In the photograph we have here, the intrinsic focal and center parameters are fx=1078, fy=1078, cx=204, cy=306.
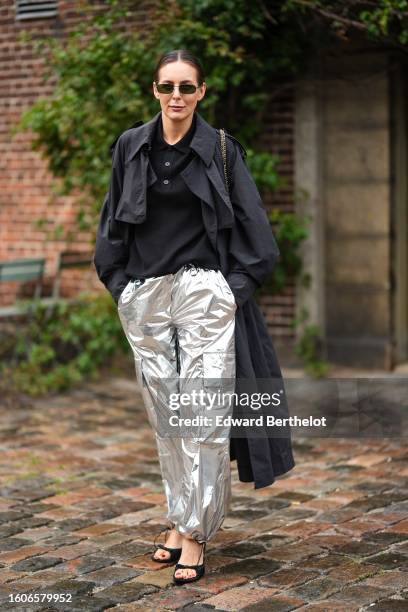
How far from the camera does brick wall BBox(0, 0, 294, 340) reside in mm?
9586

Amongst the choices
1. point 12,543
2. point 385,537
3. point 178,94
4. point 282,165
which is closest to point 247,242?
point 178,94

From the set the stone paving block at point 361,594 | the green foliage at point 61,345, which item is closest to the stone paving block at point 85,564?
the stone paving block at point 361,594

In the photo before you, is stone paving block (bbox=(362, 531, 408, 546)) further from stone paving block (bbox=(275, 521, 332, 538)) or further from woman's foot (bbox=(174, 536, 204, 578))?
woman's foot (bbox=(174, 536, 204, 578))

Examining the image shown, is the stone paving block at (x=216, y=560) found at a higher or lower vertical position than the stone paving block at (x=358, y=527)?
higher

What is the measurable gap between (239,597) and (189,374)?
85cm

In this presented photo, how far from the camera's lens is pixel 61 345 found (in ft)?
29.4

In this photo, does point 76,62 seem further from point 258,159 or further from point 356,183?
point 356,183

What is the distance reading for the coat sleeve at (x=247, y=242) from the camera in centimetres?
417

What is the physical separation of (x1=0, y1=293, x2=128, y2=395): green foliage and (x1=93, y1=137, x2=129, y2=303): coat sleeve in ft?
13.1

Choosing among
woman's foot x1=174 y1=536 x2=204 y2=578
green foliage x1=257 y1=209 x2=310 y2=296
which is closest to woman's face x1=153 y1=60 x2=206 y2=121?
woman's foot x1=174 y1=536 x2=204 y2=578

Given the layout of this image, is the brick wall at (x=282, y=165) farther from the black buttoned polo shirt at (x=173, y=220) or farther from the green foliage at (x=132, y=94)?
the black buttoned polo shirt at (x=173, y=220)

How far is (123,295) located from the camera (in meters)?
4.24

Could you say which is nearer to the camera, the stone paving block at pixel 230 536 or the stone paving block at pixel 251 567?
the stone paving block at pixel 251 567

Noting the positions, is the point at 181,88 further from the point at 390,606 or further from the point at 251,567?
the point at 390,606
